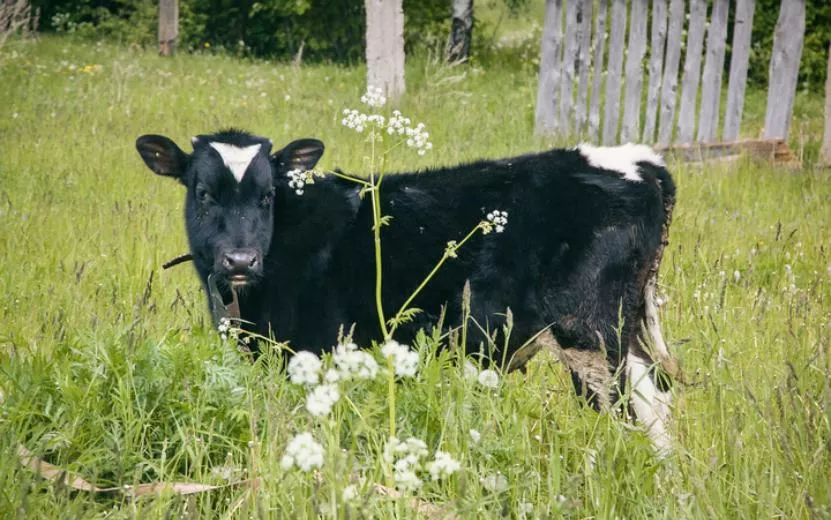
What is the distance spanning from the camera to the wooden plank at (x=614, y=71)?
31.8 feet

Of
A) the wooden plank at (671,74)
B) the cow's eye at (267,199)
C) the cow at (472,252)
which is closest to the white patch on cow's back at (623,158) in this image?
the cow at (472,252)

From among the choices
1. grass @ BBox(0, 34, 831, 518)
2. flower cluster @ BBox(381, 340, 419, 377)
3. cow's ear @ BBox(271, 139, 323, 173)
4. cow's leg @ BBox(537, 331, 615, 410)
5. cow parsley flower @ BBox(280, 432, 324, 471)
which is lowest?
cow's leg @ BBox(537, 331, 615, 410)

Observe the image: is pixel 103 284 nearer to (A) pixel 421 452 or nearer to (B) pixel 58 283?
(B) pixel 58 283

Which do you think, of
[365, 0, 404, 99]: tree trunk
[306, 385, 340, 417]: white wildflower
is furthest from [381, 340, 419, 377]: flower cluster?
[365, 0, 404, 99]: tree trunk

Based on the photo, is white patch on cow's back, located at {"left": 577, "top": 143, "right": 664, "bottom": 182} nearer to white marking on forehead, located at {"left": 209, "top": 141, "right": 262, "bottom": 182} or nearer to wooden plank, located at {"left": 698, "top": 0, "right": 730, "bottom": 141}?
white marking on forehead, located at {"left": 209, "top": 141, "right": 262, "bottom": 182}

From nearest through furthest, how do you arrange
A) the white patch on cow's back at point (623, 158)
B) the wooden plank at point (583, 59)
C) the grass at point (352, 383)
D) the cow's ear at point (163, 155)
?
the grass at point (352, 383)
the white patch on cow's back at point (623, 158)
the cow's ear at point (163, 155)
the wooden plank at point (583, 59)

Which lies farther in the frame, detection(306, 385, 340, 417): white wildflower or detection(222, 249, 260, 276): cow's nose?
detection(222, 249, 260, 276): cow's nose

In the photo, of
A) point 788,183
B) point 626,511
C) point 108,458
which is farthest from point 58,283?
point 788,183

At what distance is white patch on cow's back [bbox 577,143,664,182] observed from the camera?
4.45m

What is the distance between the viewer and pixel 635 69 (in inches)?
376

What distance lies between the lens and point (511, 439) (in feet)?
9.46

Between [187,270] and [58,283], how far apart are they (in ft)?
2.63

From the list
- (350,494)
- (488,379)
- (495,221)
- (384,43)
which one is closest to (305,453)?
(350,494)

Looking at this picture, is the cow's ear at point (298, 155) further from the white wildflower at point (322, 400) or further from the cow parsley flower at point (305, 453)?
the cow parsley flower at point (305, 453)
